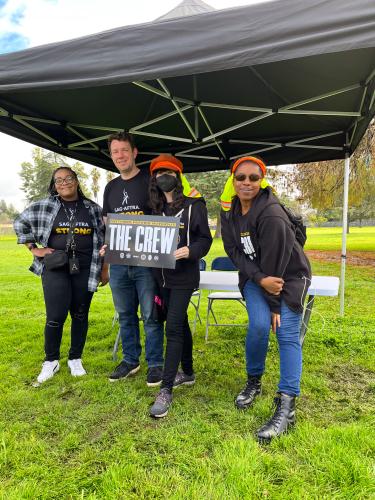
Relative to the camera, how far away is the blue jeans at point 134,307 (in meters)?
3.14

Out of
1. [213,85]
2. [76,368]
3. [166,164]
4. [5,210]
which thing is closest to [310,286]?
[166,164]

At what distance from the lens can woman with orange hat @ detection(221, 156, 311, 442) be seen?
2520 mm

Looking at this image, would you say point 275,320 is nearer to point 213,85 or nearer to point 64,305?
point 64,305

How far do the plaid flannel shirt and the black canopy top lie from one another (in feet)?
3.36

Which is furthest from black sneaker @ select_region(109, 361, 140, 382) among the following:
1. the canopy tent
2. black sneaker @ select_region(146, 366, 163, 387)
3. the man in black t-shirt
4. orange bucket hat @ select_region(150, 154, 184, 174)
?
the canopy tent

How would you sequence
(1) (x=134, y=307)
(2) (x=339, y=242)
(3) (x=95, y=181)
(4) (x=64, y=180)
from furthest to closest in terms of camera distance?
1. (3) (x=95, y=181)
2. (2) (x=339, y=242)
3. (1) (x=134, y=307)
4. (4) (x=64, y=180)

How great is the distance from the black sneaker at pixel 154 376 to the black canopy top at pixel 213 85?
2.43 metres

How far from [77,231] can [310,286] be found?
86.5 inches

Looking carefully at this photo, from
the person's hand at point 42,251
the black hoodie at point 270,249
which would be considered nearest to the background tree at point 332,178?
the black hoodie at point 270,249

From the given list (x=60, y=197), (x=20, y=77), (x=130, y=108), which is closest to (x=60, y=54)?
(x=20, y=77)

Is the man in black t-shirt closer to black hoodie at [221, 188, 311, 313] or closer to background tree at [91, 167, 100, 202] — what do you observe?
black hoodie at [221, 188, 311, 313]

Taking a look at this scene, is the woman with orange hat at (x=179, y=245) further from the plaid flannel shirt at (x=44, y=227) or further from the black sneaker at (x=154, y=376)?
the plaid flannel shirt at (x=44, y=227)

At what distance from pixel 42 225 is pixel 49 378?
1469mm

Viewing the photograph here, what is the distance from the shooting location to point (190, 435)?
99.3 inches
